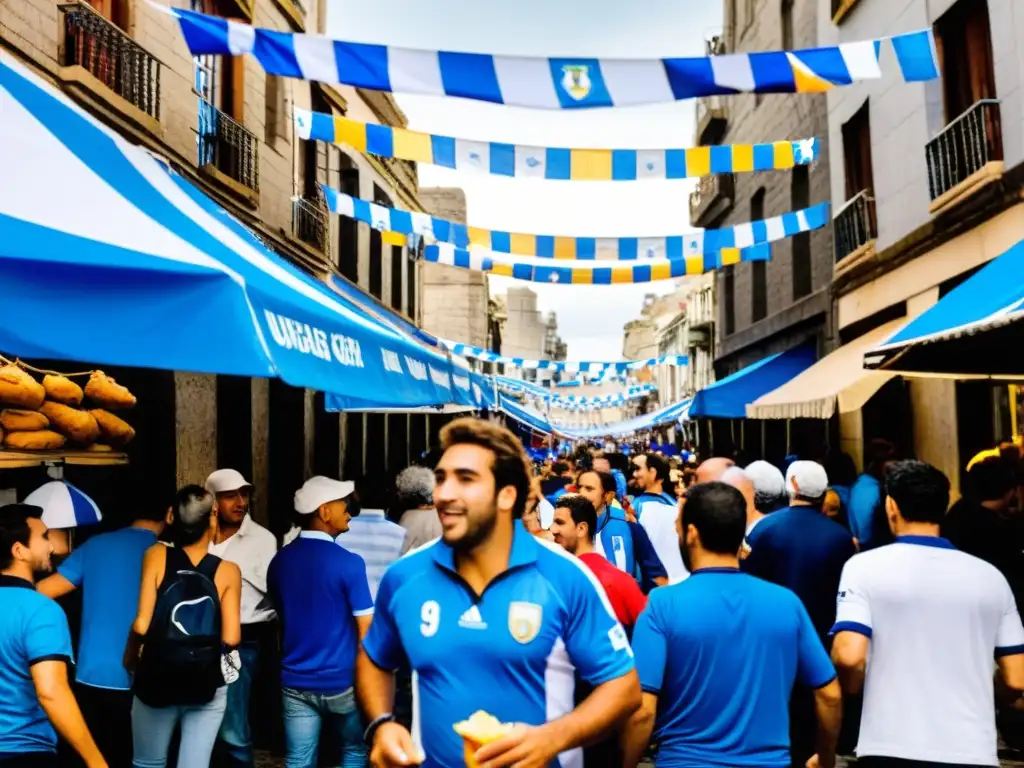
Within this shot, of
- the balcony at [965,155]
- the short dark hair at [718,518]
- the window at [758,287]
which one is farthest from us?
the window at [758,287]

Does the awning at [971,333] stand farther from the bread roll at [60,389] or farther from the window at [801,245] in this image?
the window at [801,245]

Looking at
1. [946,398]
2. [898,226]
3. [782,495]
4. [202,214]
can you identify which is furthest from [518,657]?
[898,226]

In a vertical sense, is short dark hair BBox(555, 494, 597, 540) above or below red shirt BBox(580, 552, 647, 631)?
above

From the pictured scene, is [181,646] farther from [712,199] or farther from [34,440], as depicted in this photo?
[712,199]

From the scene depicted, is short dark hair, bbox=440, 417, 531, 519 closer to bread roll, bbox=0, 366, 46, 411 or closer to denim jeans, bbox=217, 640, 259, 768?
denim jeans, bbox=217, 640, 259, 768

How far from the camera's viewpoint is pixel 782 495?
5887 millimetres

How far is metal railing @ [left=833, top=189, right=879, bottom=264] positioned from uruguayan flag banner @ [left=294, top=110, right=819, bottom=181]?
4903mm

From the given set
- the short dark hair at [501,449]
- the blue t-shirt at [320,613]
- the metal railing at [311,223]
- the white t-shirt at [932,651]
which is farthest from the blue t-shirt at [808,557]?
the metal railing at [311,223]

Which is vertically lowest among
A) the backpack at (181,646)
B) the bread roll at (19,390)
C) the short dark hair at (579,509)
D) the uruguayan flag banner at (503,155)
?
the backpack at (181,646)

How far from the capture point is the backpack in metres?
3.90

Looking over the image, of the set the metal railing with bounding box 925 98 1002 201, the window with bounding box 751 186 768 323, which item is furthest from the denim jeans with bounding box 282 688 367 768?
the window with bounding box 751 186 768 323

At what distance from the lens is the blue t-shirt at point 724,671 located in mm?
2977

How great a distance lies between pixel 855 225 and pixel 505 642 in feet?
41.7

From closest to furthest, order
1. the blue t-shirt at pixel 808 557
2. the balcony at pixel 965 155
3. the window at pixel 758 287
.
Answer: the blue t-shirt at pixel 808 557 → the balcony at pixel 965 155 → the window at pixel 758 287
